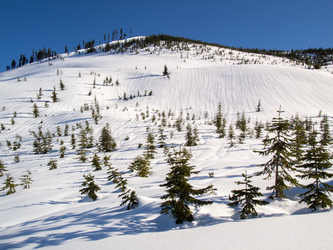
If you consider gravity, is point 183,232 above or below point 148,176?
above

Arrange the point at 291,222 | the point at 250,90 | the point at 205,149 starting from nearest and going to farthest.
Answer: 1. the point at 291,222
2. the point at 205,149
3. the point at 250,90

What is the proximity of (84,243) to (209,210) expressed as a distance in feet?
13.6

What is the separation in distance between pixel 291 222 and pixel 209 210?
246 cm

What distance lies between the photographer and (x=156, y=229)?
192 inches

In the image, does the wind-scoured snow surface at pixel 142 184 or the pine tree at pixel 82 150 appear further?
the pine tree at pixel 82 150

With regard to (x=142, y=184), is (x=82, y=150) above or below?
above

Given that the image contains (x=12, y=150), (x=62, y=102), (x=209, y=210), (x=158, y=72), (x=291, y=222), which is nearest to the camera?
(x=291, y=222)

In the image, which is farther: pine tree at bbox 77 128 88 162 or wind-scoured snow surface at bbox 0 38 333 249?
pine tree at bbox 77 128 88 162

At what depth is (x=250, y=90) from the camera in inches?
2169

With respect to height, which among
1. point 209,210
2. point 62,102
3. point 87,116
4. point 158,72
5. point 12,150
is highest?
point 158,72

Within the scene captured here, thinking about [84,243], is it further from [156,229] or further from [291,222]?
[291,222]

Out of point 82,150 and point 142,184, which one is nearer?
point 142,184

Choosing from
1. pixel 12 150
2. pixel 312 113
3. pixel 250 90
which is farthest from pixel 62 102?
pixel 312 113

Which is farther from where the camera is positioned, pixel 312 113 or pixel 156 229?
pixel 312 113
